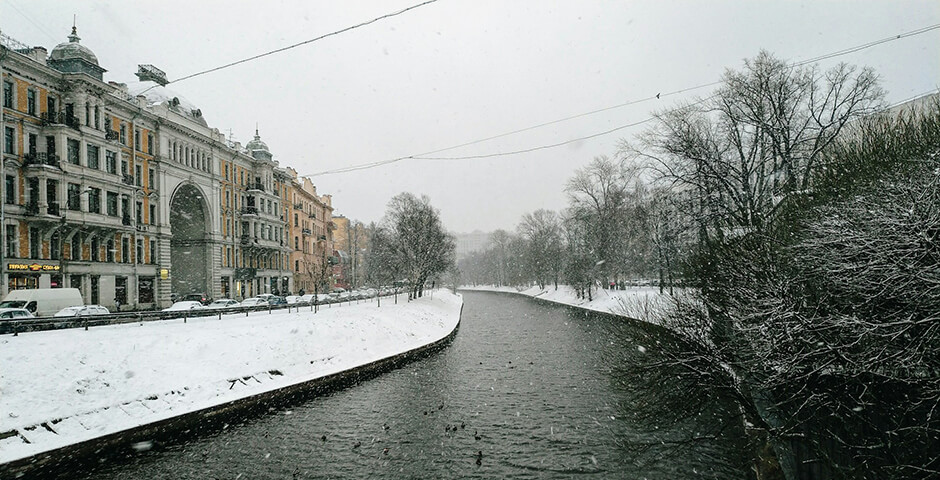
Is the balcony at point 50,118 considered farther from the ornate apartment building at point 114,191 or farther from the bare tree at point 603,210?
the bare tree at point 603,210

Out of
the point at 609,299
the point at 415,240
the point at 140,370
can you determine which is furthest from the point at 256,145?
the point at 140,370

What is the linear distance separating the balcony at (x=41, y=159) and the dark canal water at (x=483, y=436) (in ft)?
90.7

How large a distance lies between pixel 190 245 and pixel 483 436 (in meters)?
44.0

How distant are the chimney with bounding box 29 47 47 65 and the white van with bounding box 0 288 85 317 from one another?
53.8 feet

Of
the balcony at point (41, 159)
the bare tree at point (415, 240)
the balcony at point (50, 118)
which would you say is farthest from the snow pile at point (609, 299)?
the balcony at point (50, 118)

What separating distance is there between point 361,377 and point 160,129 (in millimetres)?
34074

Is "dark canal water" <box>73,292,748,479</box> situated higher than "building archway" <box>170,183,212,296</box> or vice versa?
"building archway" <box>170,183,212,296</box>

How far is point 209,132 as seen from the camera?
4766 cm

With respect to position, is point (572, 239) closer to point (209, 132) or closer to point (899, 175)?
point (209, 132)

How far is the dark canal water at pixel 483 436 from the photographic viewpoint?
1002 cm

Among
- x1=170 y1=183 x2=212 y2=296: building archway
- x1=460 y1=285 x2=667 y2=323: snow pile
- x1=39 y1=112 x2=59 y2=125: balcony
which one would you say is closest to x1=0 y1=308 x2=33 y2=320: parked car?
x1=39 y1=112 x2=59 y2=125: balcony

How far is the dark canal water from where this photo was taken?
32.9ft

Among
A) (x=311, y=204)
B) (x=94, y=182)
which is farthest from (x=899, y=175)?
(x=311, y=204)

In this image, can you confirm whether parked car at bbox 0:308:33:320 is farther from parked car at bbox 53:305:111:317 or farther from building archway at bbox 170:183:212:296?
building archway at bbox 170:183:212:296
